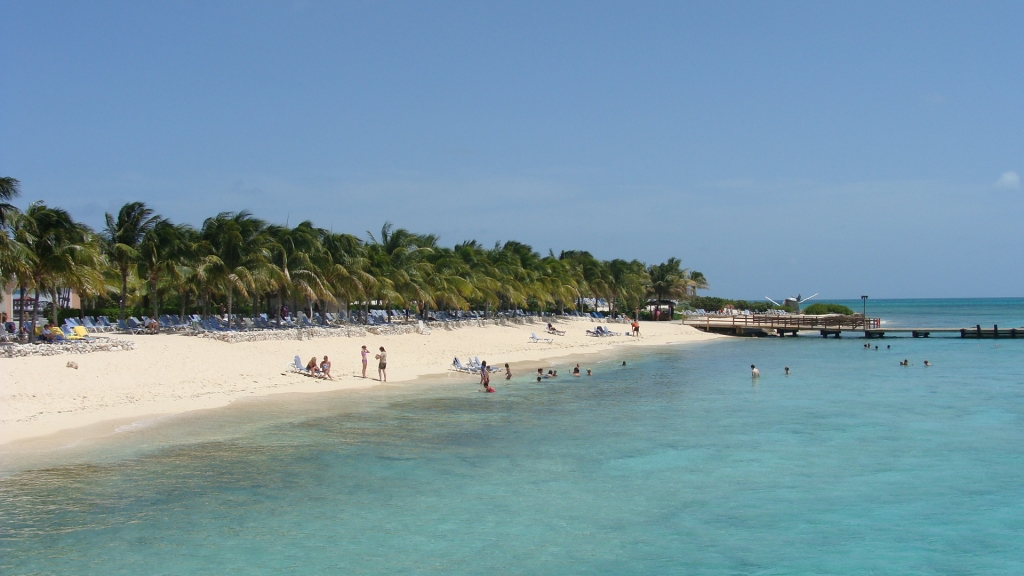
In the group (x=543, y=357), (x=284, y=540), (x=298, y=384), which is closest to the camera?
(x=284, y=540)

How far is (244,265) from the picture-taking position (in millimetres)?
32562

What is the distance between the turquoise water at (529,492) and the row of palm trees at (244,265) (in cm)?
862

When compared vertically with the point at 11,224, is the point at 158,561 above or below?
below

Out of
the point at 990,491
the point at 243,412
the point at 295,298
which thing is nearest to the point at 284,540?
the point at 243,412

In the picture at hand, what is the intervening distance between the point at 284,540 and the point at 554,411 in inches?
461

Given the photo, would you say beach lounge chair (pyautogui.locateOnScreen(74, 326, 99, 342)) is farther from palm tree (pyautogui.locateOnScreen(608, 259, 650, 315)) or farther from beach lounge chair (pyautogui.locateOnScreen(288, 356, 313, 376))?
palm tree (pyautogui.locateOnScreen(608, 259, 650, 315))

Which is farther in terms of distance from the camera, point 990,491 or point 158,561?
point 990,491

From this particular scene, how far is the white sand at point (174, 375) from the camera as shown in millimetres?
17328

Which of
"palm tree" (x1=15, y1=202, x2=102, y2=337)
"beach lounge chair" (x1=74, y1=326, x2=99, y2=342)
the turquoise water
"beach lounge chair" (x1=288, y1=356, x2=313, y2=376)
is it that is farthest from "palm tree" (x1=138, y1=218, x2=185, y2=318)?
the turquoise water

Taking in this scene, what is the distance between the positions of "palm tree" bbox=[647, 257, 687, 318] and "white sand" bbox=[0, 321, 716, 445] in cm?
3542

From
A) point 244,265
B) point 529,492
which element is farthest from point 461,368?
point 529,492

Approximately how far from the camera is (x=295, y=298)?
37562 millimetres

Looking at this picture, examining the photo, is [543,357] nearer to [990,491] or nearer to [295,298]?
[295,298]

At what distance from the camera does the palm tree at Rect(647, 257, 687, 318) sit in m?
71.2
